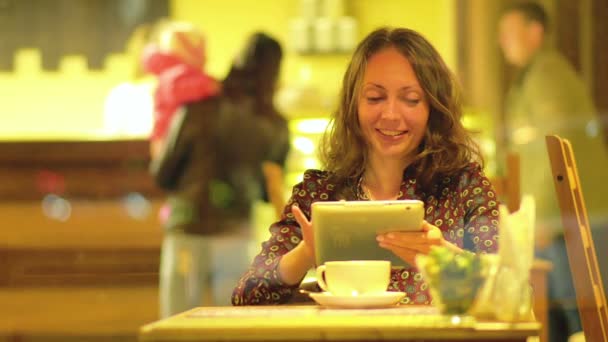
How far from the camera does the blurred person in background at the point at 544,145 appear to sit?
5.43 meters

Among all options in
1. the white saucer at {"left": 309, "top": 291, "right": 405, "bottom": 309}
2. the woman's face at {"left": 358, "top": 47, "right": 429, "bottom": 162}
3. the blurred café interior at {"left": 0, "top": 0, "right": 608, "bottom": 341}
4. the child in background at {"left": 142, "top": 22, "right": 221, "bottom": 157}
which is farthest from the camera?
the blurred café interior at {"left": 0, "top": 0, "right": 608, "bottom": 341}

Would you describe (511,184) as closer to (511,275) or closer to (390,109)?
(390,109)

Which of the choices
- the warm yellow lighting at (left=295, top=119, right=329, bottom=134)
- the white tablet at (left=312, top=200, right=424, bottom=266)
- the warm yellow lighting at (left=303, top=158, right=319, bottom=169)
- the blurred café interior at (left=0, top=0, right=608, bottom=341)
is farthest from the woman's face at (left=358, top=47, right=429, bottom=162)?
the warm yellow lighting at (left=295, top=119, right=329, bottom=134)

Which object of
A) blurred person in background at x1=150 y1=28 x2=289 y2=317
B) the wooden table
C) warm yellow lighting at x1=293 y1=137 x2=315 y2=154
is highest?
warm yellow lighting at x1=293 y1=137 x2=315 y2=154

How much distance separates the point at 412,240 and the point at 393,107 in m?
0.47

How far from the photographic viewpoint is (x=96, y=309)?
256 inches

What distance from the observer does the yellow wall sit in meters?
8.23

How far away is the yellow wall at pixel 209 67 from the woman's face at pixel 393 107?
5.46 m

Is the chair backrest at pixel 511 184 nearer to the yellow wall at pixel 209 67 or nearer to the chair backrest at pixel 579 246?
the chair backrest at pixel 579 246

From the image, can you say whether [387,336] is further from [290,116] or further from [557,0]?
[557,0]

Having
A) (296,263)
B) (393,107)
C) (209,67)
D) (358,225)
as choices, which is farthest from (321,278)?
(209,67)

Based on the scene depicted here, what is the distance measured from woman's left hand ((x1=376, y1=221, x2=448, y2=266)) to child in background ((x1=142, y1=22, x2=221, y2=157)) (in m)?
3.54

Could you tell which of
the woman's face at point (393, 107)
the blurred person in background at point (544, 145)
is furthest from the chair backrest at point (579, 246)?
the blurred person in background at point (544, 145)

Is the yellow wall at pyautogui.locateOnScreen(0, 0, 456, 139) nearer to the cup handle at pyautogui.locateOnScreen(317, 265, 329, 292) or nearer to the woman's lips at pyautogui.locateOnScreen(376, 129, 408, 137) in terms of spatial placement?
the woman's lips at pyautogui.locateOnScreen(376, 129, 408, 137)
